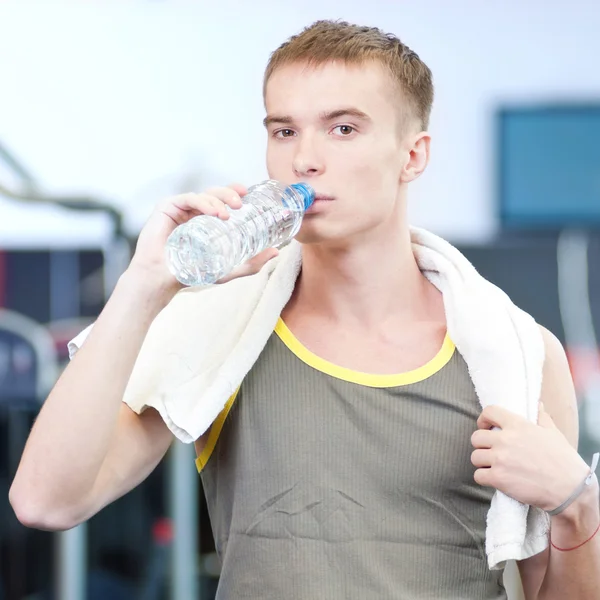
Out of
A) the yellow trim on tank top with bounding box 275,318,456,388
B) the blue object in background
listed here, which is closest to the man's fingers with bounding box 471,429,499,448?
the yellow trim on tank top with bounding box 275,318,456,388

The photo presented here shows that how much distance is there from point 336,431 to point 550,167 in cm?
246

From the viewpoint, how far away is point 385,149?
130cm

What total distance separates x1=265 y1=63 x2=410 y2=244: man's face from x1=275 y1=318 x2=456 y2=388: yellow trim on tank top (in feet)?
0.45

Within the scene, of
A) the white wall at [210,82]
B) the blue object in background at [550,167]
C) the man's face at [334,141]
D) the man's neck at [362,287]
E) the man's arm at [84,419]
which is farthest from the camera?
the blue object in background at [550,167]

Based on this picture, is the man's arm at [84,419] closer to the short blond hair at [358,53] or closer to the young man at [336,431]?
the young man at [336,431]

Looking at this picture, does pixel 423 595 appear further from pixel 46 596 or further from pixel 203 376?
pixel 46 596

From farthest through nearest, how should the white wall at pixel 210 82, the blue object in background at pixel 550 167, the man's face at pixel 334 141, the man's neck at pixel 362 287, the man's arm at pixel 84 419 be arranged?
the blue object in background at pixel 550 167 < the white wall at pixel 210 82 < the man's neck at pixel 362 287 < the man's face at pixel 334 141 < the man's arm at pixel 84 419

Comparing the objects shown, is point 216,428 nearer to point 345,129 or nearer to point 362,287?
point 362,287

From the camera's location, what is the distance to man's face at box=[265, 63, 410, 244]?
1242 millimetres

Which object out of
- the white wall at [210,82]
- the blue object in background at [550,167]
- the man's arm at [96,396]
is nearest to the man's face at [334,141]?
the man's arm at [96,396]

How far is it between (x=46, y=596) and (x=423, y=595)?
2091 millimetres

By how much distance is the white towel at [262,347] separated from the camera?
47.6 inches

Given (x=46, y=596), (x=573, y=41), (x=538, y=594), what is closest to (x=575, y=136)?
(x=573, y=41)

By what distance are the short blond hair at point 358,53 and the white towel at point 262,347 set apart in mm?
231
